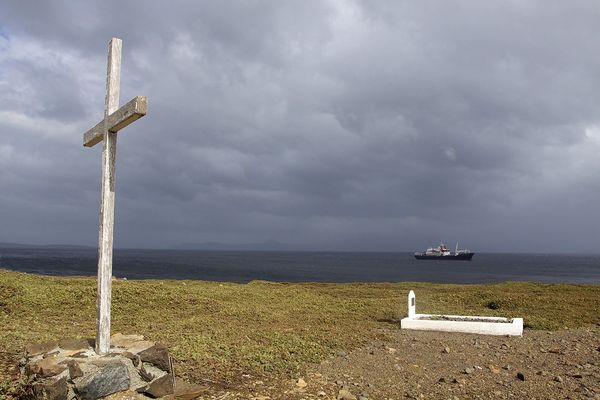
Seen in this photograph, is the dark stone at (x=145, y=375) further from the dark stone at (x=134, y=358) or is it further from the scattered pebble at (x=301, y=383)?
the scattered pebble at (x=301, y=383)

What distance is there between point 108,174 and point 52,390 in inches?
111

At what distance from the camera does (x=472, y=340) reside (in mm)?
12156

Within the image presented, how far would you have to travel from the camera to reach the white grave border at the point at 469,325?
42.3 feet

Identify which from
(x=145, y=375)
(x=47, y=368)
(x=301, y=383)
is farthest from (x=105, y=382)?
(x=301, y=383)

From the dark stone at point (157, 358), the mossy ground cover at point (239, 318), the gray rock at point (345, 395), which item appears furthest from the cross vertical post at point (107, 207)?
the gray rock at point (345, 395)

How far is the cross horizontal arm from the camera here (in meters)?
6.28

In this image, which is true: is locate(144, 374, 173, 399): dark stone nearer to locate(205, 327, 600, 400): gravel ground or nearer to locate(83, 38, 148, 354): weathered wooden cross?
locate(205, 327, 600, 400): gravel ground

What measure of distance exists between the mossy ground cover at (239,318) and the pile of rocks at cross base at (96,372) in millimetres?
1375

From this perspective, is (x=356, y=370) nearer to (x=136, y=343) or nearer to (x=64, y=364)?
(x=136, y=343)

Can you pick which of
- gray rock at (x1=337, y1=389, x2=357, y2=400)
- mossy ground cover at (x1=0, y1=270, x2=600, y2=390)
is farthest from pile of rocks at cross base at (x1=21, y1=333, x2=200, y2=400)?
gray rock at (x1=337, y1=389, x2=357, y2=400)

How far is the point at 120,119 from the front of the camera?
21.9 ft

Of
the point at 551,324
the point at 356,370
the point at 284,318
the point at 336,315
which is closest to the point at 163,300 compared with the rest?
the point at 284,318

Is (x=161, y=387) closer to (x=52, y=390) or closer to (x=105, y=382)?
(x=105, y=382)

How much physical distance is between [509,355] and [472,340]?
1.50 meters
